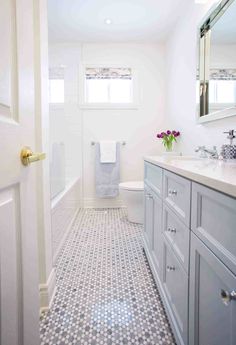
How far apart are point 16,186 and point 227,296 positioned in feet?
2.09

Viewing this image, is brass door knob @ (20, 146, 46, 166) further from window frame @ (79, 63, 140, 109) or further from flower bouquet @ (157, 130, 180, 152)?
window frame @ (79, 63, 140, 109)

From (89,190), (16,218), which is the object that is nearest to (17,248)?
(16,218)

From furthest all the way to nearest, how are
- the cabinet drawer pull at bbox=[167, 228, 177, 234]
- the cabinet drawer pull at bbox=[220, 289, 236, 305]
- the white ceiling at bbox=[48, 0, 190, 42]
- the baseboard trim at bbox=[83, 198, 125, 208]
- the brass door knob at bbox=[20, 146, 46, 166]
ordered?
the baseboard trim at bbox=[83, 198, 125, 208], the white ceiling at bbox=[48, 0, 190, 42], the cabinet drawer pull at bbox=[167, 228, 177, 234], the brass door knob at bbox=[20, 146, 46, 166], the cabinet drawer pull at bbox=[220, 289, 236, 305]

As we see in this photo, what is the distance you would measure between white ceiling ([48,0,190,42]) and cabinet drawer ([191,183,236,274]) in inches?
95.1

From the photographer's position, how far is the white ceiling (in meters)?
2.38

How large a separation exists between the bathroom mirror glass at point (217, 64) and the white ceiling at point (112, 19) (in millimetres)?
800

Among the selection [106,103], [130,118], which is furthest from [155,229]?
[106,103]

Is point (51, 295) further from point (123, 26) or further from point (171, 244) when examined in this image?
point (123, 26)

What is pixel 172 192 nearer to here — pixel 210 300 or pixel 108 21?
pixel 210 300

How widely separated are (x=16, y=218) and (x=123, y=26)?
2908 millimetres

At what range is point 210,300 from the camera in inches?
26.6

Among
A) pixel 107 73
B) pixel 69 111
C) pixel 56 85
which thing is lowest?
pixel 69 111

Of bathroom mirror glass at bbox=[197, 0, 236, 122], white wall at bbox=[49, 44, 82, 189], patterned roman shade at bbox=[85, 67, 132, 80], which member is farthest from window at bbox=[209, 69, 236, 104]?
white wall at bbox=[49, 44, 82, 189]

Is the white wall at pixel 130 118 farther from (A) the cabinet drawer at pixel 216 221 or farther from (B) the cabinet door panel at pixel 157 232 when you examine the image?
(A) the cabinet drawer at pixel 216 221
